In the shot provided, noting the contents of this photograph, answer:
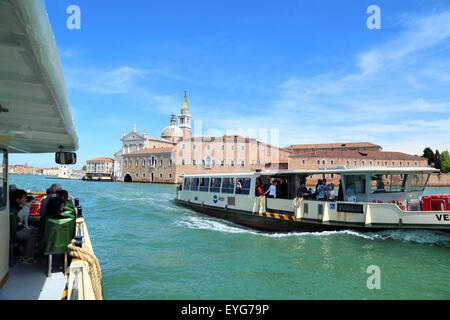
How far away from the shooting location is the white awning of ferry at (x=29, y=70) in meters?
1.42

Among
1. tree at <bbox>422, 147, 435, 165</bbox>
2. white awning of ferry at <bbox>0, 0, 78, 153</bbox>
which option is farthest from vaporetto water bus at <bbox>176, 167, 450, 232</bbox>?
tree at <bbox>422, 147, 435, 165</bbox>

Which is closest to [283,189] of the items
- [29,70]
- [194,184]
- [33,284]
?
[194,184]

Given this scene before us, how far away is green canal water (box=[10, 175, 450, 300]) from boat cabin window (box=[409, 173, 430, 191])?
2.00 metres

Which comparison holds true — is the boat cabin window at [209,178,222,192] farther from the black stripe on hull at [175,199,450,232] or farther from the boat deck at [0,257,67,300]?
the boat deck at [0,257,67,300]

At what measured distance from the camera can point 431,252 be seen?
962cm

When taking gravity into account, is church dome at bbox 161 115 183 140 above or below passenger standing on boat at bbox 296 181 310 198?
above

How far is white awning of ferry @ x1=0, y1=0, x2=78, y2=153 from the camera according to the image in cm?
142

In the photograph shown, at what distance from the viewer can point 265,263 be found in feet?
28.3

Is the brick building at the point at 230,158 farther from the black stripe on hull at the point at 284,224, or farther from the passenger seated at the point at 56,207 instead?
the passenger seated at the point at 56,207

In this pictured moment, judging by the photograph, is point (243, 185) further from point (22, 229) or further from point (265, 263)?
point (22, 229)

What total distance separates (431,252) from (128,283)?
898 cm
